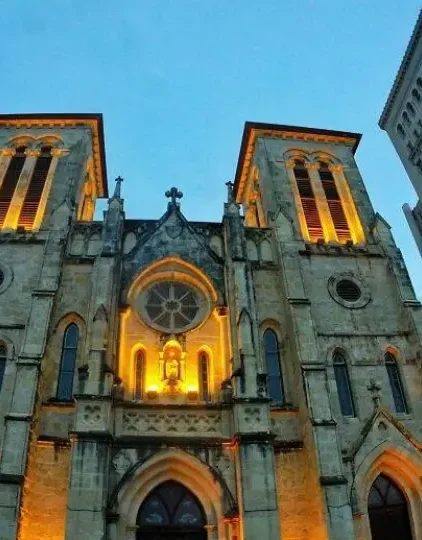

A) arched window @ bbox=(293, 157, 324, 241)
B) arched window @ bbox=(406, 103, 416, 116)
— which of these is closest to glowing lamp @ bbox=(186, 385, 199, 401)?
arched window @ bbox=(293, 157, 324, 241)

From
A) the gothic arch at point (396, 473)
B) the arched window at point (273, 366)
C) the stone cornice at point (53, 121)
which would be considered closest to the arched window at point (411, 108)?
the stone cornice at point (53, 121)

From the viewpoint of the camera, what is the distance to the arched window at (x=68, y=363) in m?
18.5

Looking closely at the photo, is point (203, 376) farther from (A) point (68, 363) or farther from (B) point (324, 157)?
(B) point (324, 157)

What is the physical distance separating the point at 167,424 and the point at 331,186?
15.1m

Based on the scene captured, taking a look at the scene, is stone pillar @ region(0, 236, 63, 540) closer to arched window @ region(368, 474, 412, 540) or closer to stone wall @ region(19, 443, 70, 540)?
stone wall @ region(19, 443, 70, 540)

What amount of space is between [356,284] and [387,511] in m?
8.62

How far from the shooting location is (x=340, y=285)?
2195cm

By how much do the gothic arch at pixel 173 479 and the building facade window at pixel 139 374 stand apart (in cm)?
249

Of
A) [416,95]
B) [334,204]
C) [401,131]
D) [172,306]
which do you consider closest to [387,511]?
[172,306]

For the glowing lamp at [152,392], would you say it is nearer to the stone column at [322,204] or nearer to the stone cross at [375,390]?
the stone cross at [375,390]

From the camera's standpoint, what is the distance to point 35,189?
24891 mm

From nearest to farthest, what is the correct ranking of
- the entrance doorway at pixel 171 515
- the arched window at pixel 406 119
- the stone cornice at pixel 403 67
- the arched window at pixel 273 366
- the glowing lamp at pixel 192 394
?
the entrance doorway at pixel 171 515 < the glowing lamp at pixel 192 394 < the arched window at pixel 273 366 < the stone cornice at pixel 403 67 < the arched window at pixel 406 119

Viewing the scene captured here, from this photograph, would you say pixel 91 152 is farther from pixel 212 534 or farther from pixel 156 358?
pixel 212 534

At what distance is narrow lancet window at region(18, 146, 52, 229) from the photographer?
23.6 m
